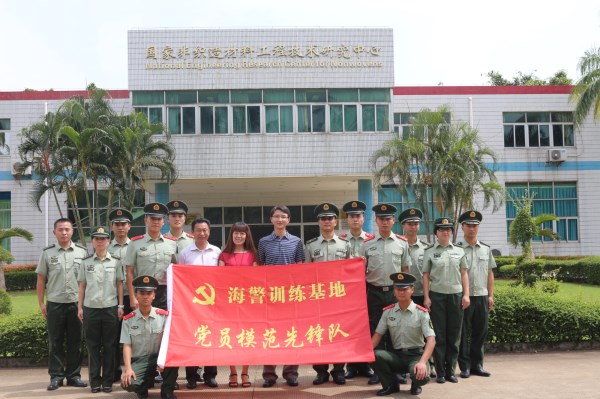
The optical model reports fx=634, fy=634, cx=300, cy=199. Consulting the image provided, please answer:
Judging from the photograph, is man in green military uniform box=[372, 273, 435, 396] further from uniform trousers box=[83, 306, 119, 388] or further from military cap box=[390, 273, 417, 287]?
uniform trousers box=[83, 306, 119, 388]

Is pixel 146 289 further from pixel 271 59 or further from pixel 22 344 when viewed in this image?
pixel 271 59

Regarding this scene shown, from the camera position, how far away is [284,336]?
5.04 m

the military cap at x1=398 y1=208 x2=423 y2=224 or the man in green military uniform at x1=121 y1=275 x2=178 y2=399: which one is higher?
the military cap at x1=398 y1=208 x2=423 y2=224

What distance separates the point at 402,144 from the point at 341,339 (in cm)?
1120

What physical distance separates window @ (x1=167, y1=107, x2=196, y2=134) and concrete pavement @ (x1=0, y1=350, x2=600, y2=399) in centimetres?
1172

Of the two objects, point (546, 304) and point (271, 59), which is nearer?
point (546, 304)

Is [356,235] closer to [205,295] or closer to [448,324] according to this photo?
[448,324]

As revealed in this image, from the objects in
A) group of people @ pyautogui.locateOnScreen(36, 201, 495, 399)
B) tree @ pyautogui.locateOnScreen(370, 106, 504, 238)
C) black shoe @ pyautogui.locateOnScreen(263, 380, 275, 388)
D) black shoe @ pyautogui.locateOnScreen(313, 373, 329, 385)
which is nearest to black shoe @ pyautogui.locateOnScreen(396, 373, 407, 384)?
group of people @ pyautogui.locateOnScreen(36, 201, 495, 399)

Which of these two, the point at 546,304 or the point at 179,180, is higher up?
the point at 179,180

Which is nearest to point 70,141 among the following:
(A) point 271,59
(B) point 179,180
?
(B) point 179,180

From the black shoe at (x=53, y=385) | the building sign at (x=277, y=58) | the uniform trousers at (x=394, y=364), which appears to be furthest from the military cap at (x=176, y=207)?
the building sign at (x=277, y=58)

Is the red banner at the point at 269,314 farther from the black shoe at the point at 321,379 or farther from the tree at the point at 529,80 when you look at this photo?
the tree at the point at 529,80

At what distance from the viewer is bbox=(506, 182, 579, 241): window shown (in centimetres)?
2166

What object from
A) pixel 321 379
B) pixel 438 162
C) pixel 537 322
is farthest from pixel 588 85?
pixel 321 379
